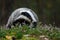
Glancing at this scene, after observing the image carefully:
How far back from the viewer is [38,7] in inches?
790

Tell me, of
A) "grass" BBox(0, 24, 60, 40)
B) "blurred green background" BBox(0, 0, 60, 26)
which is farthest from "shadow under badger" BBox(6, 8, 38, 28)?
"blurred green background" BBox(0, 0, 60, 26)

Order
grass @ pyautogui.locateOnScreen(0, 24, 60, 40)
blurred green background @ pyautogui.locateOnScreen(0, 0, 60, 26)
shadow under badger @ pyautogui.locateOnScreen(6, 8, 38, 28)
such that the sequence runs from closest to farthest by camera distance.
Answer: grass @ pyautogui.locateOnScreen(0, 24, 60, 40)
shadow under badger @ pyautogui.locateOnScreen(6, 8, 38, 28)
blurred green background @ pyautogui.locateOnScreen(0, 0, 60, 26)

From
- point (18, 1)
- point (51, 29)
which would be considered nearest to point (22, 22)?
point (51, 29)

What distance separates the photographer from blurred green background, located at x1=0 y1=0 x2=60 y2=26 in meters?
18.7

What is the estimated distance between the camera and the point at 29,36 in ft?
23.1

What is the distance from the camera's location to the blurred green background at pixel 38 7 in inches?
738

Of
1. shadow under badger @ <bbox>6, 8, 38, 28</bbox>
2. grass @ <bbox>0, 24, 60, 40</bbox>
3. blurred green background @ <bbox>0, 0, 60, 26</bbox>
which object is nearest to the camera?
grass @ <bbox>0, 24, 60, 40</bbox>

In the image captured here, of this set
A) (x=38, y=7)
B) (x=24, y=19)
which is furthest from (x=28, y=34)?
(x=38, y=7)

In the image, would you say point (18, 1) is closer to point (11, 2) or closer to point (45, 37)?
point (11, 2)

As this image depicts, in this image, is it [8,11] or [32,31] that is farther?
[8,11]

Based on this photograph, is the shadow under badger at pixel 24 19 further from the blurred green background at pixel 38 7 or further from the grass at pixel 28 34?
the blurred green background at pixel 38 7

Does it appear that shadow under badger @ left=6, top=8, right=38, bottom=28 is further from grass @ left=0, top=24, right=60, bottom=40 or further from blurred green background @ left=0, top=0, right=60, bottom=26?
blurred green background @ left=0, top=0, right=60, bottom=26

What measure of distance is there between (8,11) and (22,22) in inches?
392

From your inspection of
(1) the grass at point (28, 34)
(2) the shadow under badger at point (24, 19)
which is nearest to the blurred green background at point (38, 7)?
(2) the shadow under badger at point (24, 19)
